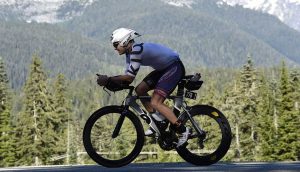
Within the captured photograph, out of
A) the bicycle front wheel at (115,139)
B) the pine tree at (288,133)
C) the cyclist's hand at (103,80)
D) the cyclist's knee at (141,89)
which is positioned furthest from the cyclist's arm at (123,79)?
the pine tree at (288,133)

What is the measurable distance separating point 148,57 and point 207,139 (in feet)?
6.51

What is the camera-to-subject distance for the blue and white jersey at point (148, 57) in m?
11.6

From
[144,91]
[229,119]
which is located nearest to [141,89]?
[144,91]

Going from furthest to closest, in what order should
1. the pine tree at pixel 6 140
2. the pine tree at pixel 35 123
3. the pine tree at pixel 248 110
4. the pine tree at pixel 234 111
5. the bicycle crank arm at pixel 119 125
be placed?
the pine tree at pixel 234 111 → the pine tree at pixel 248 110 → the pine tree at pixel 35 123 → the pine tree at pixel 6 140 → the bicycle crank arm at pixel 119 125

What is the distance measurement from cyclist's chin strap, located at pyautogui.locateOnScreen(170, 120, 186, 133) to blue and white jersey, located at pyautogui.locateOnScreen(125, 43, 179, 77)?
1086 millimetres

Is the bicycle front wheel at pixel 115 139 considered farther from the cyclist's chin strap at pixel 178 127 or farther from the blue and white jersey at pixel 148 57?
the blue and white jersey at pixel 148 57

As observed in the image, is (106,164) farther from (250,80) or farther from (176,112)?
(250,80)

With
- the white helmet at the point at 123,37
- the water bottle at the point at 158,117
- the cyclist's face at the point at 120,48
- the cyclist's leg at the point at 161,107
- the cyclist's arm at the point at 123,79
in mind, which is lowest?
the water bottle at the point at 158,117

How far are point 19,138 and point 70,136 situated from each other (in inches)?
627

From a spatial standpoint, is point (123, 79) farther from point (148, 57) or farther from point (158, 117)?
point (158, 117)

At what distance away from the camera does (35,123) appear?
64.8 meters

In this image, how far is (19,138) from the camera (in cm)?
6438

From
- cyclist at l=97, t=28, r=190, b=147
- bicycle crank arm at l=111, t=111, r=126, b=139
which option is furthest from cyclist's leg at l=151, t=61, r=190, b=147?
bicycle crank arm at l=111, t=111, r=126, b=139

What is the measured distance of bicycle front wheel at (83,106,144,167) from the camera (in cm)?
1242
